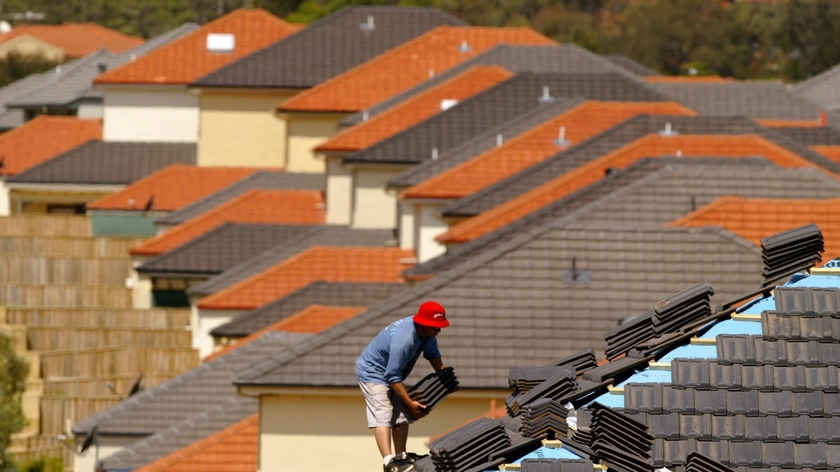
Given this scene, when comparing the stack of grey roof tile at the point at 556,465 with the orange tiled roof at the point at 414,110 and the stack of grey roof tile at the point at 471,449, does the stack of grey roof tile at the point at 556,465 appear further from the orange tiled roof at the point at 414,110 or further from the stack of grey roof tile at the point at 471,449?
the orange tiled roof at the point at 414,110

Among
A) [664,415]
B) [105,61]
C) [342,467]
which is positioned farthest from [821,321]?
[105,61]

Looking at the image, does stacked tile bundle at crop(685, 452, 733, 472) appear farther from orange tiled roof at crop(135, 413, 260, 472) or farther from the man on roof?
orange tiled roof at crop(135, 413, 260, 472)

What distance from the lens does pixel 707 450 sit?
63.2 ft

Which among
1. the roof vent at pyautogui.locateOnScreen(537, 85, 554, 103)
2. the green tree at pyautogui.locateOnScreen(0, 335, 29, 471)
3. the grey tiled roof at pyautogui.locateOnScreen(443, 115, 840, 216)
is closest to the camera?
the grey tiled roof at pyautogui.locateOnScreen(443, 115, 840, 216)

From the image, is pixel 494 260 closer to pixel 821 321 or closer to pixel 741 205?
pixel 741 205

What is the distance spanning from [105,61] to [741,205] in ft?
237

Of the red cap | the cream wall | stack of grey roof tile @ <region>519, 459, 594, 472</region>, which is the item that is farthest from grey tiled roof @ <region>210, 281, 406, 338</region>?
stack of grey roof tile @ <region>519, 459, 594, 472</region>

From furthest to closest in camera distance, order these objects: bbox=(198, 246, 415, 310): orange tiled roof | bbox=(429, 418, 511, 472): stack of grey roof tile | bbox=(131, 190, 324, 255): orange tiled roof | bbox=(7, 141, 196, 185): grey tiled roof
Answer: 1. bbox=(7, 141, 196, 185): grey tiled roof
2. bbox=(131, 190, 324, 255): orange tiled roof
3. bbox=(198, 246, 415, 310): orange tiled roof
4. bbox=(429, 418, 511, 472): stack of grey roof tile

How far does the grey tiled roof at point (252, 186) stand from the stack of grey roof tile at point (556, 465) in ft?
209

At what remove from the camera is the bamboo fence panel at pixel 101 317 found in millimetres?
74750

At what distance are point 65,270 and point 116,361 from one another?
11.5 meters

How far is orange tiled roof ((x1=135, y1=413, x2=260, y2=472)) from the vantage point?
137 feet

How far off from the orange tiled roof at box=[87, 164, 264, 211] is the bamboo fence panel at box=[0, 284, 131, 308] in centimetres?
707

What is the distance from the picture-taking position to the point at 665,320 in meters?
21.1
